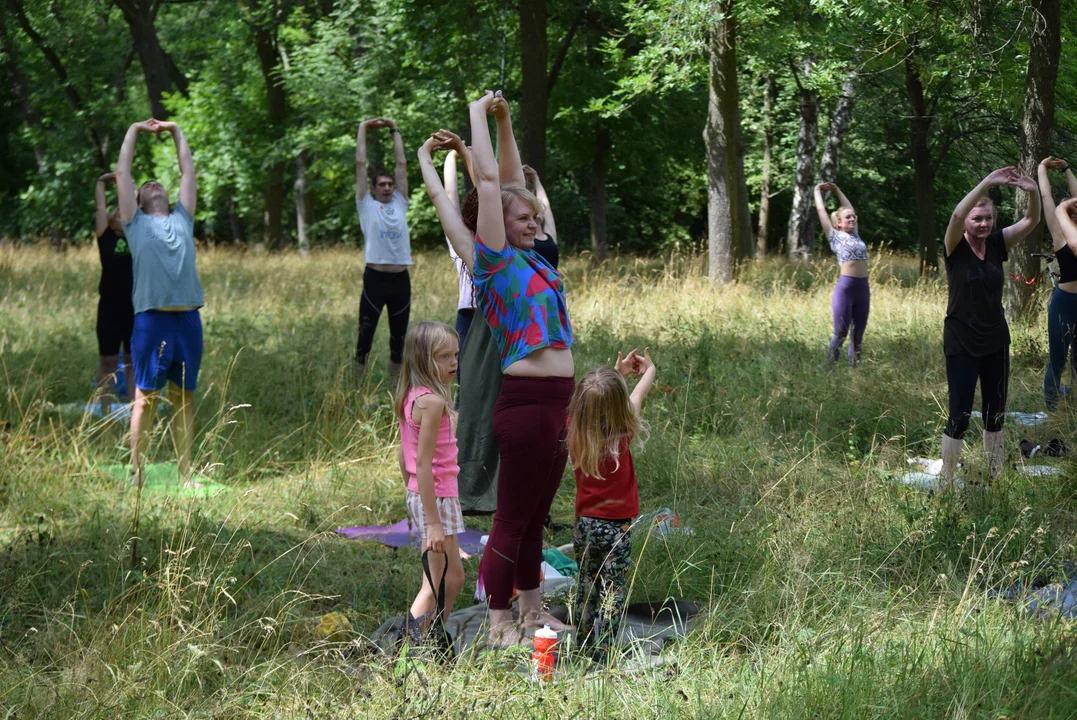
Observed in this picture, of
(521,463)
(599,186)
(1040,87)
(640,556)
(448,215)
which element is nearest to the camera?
(640,556)

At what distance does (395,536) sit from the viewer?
18.9ft

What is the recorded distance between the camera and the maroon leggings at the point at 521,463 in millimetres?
4016

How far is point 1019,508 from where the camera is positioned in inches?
206

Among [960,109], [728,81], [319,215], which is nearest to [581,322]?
[728,81]

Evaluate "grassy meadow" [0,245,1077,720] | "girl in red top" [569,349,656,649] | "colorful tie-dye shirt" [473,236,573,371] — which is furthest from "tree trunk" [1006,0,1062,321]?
"colorful tie-dye shirt" [473,236,573,371]

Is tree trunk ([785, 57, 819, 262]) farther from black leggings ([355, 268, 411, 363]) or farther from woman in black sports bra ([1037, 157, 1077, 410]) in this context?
black leggings ([355, 268, 411, 363])

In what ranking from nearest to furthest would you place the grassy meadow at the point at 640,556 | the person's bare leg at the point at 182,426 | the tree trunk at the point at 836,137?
the grassy meadow at the point at 640,556
the person's bare leg at the point at 182,426
the tree trunk at the point at 836,137

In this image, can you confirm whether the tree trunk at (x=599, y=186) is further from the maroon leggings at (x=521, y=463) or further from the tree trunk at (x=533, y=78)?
the maroon leggings at (x=521, y=463)

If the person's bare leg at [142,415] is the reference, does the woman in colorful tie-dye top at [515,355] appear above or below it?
above

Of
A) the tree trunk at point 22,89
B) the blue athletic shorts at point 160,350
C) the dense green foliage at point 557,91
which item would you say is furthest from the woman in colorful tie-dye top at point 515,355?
the tree trunk at point 22,89

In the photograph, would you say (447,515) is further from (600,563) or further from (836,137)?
(836,137)

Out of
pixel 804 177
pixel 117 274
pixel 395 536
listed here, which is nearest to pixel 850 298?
pixel 395 536

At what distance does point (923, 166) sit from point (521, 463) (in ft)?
50.0

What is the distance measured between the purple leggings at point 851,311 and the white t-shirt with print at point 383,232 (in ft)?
12.6
